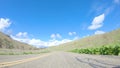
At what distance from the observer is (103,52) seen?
38562mm

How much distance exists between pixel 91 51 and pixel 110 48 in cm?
1568

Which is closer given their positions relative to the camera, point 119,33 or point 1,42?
point 1,42

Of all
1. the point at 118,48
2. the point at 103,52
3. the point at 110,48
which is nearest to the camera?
the point at 118,48

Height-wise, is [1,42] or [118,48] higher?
[1,42]

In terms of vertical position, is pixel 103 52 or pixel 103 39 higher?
pixel 103 39

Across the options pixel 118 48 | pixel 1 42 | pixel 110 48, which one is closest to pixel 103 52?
pixel 110 48

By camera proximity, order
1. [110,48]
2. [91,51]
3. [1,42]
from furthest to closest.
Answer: [1,42], [91,51], [110,48]

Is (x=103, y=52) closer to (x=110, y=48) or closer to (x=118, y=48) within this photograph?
(x=110, y=48)

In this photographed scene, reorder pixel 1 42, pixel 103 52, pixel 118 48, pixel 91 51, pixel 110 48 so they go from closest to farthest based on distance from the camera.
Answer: pixel 118 48, pixel 110 48, pixel 103 52, pixel 91 51, pixel 1 42

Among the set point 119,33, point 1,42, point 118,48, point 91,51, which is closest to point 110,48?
point 118,48

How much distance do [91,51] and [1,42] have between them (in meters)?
58.0

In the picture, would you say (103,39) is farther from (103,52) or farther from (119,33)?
(103,52)

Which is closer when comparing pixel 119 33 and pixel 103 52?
pixel 103 52

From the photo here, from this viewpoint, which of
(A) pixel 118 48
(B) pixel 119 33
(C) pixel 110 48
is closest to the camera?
(A) pixel 118 48
